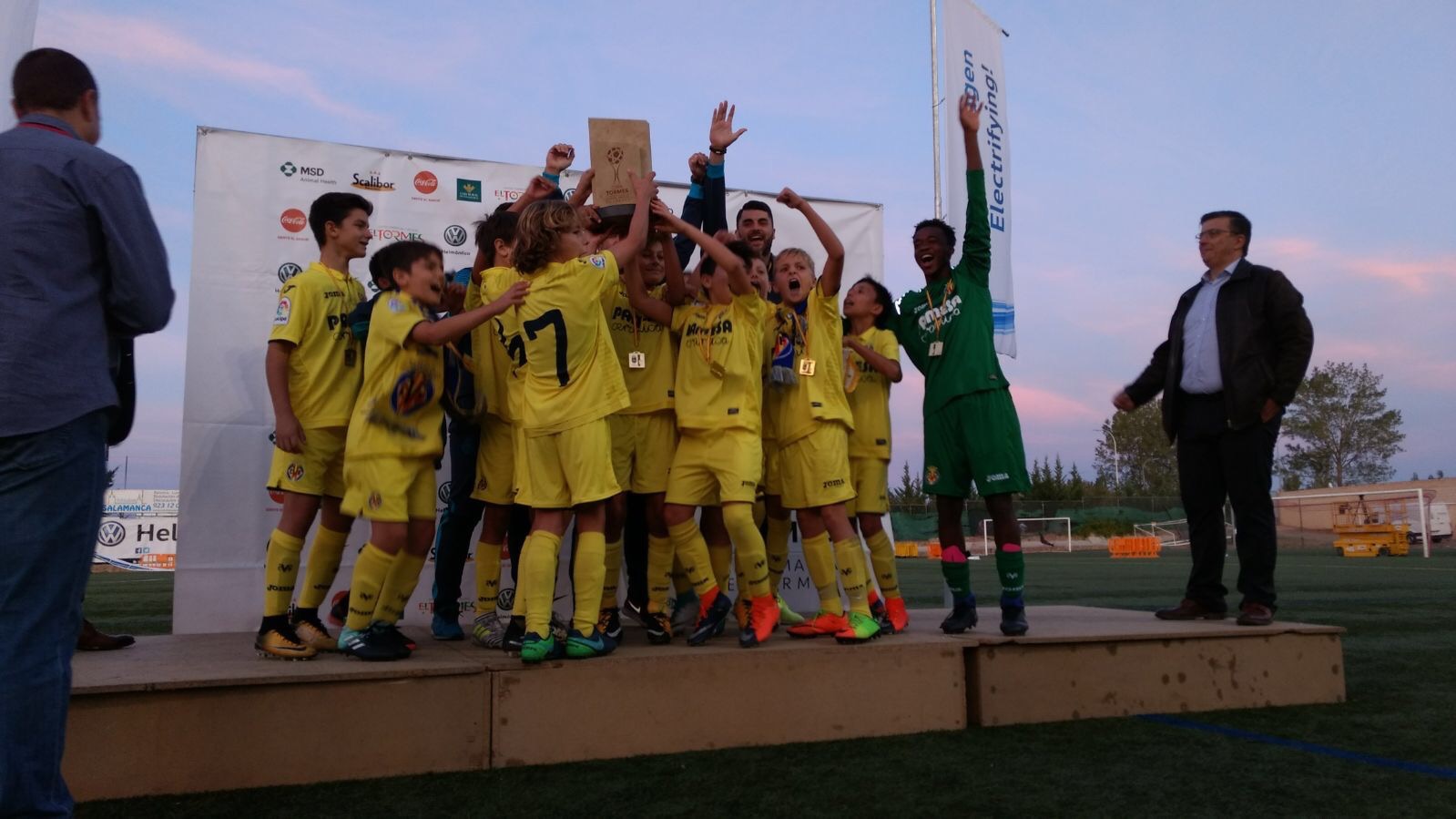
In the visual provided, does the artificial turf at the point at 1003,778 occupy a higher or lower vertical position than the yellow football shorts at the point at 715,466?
lower

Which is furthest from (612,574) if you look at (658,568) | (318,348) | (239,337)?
(239,337)

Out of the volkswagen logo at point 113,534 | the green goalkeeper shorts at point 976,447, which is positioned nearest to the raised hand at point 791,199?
the green goalkeeper shorts at point 976,447

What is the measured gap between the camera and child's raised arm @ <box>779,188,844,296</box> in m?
4.57

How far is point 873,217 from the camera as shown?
752 centimetres

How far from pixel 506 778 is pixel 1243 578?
382cm

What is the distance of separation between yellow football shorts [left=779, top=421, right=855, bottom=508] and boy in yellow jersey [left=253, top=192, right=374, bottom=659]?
2059mm

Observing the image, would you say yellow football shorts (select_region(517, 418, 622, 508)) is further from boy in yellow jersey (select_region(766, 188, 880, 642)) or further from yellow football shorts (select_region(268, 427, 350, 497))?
boy in yellow jersey (select_region(766, 188, 880, 642))

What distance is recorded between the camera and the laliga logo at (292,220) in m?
5.98

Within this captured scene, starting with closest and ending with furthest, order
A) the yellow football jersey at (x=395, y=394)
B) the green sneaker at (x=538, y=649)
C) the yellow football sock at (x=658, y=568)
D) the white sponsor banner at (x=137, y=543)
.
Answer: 1. the green sneaker at (x=538, y=649)
2. the yellow football jersey at (x=395, y=394)
3. the yellow football sock at (x=658, y=568)
4. the white sponsor banner at (x=137, y=543)

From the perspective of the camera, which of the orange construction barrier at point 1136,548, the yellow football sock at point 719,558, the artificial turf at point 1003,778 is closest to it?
the artificial turf at point 1003,778

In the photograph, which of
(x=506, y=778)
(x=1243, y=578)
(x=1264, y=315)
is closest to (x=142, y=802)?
(x=506, y=778)

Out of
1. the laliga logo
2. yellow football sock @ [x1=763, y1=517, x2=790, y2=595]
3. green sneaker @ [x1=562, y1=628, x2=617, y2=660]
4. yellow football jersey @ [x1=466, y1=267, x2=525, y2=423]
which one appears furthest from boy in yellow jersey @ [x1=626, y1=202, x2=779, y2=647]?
the laliga logo

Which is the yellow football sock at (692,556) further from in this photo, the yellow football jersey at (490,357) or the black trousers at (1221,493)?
the black trousers at (1221,493)

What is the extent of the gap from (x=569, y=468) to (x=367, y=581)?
36.7 inches
